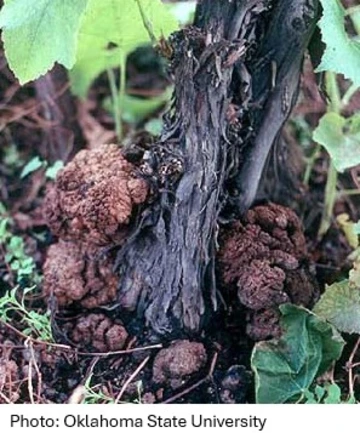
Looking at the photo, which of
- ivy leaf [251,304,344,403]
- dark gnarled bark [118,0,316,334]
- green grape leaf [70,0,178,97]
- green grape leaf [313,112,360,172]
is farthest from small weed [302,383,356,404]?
green grape leaf [70,0,178,97]

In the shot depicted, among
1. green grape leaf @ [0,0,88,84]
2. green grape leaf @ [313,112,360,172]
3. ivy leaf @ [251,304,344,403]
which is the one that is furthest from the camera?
green grape leaf @ [313,112,360,172]

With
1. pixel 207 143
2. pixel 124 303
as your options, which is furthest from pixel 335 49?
pixel 124 303

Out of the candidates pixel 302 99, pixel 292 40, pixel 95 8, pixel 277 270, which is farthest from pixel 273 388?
pixel 302 99

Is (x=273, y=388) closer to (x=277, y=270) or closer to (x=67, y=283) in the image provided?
(x=277, y=270)

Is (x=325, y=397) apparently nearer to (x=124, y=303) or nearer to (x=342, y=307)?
(x=342, y=307)
